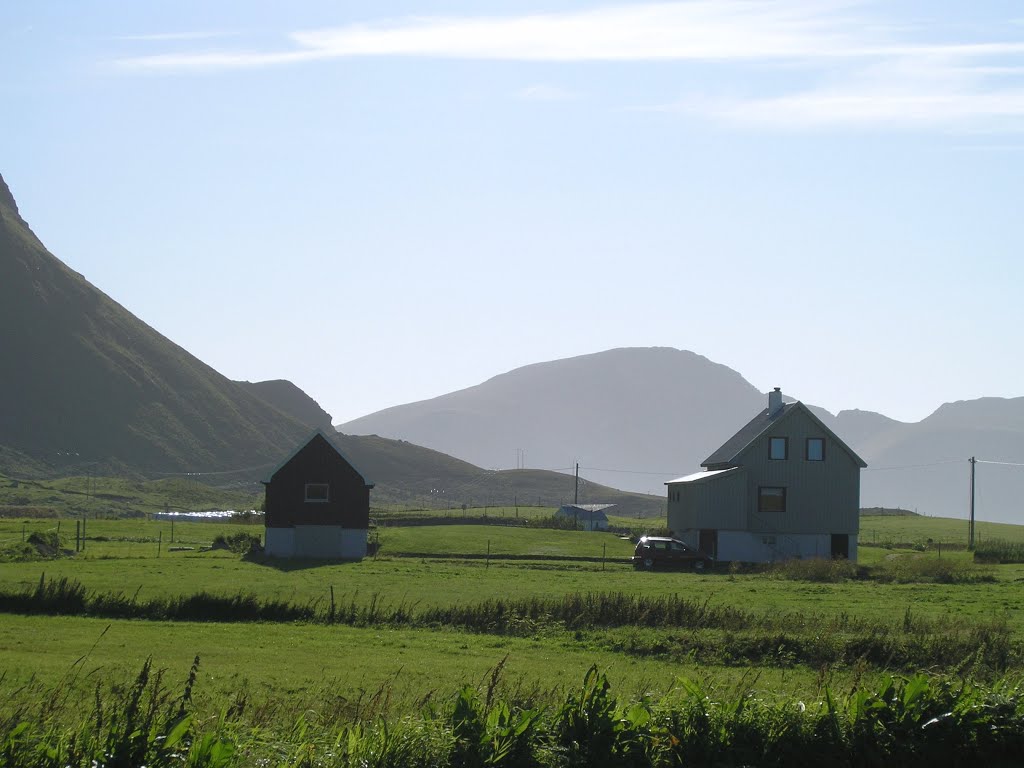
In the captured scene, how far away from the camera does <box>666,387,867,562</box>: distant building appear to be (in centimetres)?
6294

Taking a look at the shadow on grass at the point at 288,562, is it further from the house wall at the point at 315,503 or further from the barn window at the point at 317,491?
the barn window at the point at 317,491

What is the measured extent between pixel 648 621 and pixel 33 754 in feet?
66.4

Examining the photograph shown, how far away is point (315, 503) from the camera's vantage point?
62625 millimetres

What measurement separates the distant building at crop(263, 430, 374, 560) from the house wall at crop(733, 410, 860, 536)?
2272 cm

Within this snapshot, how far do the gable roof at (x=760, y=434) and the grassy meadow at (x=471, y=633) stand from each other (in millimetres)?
16107

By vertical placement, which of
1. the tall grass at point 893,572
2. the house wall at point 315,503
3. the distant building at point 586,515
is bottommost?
the distant building at point 586,515

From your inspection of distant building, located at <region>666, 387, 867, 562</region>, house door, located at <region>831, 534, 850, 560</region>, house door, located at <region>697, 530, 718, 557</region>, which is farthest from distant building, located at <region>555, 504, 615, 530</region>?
house door, located at <region>831, 534, 850, 560</region>

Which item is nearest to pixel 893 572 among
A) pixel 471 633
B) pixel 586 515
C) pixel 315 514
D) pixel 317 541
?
A: pixel 471 633

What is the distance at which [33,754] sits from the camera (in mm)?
8641

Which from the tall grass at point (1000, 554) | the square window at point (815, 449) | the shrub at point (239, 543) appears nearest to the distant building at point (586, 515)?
the square window at point (815, 449)

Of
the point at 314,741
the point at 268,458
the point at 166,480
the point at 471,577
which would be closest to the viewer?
the point at 314,741

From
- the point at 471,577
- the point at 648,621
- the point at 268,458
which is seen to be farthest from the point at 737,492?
the point at 268,458

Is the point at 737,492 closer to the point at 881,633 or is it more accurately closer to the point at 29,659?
the point at 881,633

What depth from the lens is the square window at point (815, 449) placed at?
65250 mm
